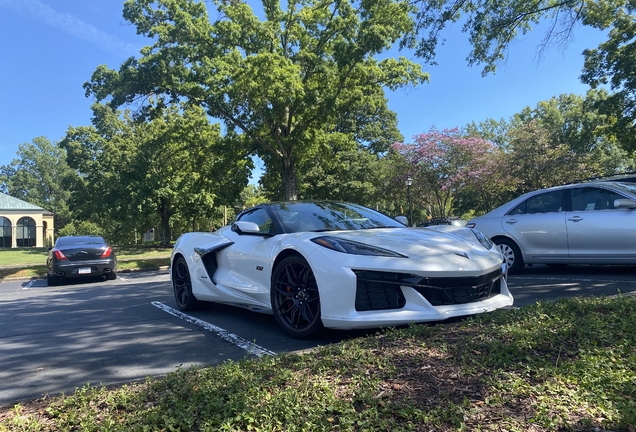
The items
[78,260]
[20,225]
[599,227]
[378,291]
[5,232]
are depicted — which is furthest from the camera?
[20,225]

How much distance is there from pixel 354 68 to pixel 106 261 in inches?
399

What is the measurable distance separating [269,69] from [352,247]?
12.2m

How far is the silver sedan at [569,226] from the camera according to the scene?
6664 millimetres

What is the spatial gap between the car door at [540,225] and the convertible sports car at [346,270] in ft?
10.9

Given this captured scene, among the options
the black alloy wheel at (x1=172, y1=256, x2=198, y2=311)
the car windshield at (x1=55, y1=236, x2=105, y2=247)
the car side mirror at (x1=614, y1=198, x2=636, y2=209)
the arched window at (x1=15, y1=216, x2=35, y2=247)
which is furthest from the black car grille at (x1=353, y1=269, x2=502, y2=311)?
the arched window at (x1=15, y1=216, x2=35, y2=247)

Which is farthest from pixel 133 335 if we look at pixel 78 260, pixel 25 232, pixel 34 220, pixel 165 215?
pixel 25 232

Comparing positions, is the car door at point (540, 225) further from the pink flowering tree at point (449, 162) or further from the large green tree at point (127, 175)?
the pink flowering tree at point (449, 162)

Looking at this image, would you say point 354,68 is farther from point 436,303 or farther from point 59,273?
point 436,303

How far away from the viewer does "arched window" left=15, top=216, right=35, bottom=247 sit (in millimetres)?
54062

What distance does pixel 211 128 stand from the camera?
728 inches

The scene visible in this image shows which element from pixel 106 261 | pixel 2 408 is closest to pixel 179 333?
pixel 2 408

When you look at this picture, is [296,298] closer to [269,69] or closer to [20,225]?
[269,69]

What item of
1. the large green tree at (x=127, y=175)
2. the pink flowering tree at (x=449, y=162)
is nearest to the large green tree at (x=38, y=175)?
the large green tree at (x=127, y=175)

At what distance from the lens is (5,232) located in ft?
177
